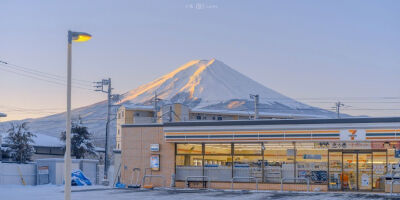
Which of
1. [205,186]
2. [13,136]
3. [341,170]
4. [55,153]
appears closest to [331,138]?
[341,170]

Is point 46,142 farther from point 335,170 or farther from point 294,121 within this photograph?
point 335,170

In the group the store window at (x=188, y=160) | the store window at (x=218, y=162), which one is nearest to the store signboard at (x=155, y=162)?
the store window at (x=188, y=160)

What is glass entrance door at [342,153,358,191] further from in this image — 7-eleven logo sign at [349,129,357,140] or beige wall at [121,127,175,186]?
beige wall at [121,127,175,186]

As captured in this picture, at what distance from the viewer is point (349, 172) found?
107ft

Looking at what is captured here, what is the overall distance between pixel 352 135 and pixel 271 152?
481cm

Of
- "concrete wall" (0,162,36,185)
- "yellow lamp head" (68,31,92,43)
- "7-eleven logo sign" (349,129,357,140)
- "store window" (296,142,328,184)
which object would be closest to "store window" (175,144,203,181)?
"store window" (296,142,328,184)

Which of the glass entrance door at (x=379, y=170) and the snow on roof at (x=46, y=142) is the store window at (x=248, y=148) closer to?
the glass entrance door at (x=379, y=170)

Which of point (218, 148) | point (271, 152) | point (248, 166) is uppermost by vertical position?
point (218, 148)

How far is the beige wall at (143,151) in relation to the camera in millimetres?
36094

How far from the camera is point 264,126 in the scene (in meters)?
33.8

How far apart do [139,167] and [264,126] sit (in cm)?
Answer: 849

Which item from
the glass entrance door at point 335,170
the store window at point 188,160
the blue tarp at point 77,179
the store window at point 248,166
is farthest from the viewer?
the blue tarp at point 77,179

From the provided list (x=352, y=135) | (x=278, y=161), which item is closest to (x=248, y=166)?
(x=278, y=161)

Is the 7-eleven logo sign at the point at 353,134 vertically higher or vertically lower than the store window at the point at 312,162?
higher
